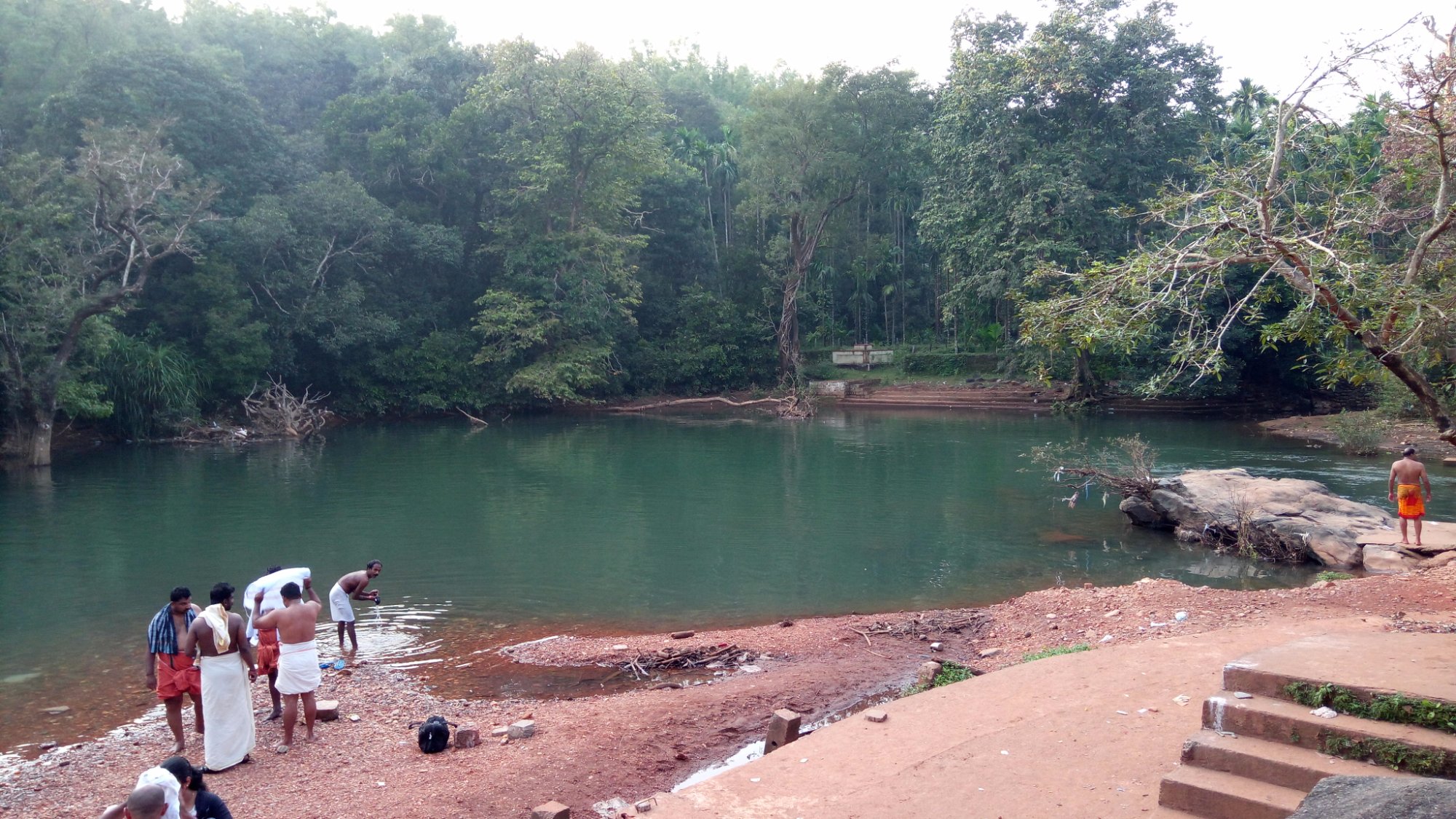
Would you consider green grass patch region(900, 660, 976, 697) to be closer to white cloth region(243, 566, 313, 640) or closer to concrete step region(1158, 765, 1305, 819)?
concrete step region(1158, 765, 1305, 819)

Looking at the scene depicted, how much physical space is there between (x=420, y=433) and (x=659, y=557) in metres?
22.0

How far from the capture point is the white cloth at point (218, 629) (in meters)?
7.14

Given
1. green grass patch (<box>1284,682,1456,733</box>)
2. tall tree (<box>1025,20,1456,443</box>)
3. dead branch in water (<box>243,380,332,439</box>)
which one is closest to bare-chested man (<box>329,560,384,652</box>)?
tall tree (<box>1025,20,1456,443</box>)

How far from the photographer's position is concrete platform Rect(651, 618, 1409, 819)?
5.35m

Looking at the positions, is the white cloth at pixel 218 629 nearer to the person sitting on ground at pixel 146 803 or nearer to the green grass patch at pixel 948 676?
the person sitting on ground at pixel 146 803

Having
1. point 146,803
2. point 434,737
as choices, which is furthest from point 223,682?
point 146,803

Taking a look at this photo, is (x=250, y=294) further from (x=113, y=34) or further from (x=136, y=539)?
(x=136, y=539)

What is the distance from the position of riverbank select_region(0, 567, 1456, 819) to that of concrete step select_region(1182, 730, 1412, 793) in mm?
1753

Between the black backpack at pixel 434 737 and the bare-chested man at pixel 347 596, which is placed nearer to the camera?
the black backpack at pixel 434 737

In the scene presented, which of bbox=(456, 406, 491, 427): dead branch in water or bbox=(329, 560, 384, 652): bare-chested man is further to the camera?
bbox=(456, 406, 491, 427): dead branch in water

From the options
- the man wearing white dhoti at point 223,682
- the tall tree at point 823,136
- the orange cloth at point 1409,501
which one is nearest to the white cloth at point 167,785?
the man wearing white dhoti at point 223,682

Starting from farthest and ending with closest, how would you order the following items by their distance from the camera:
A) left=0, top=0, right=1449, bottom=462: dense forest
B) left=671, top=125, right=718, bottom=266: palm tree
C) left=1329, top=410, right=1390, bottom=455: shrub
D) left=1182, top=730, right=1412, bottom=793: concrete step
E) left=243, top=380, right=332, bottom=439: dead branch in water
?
1. left=671, top=125, right=718, bottom=266: palm tree
2. left=243, top=380, right=332, bottom=439: dead branch in water
3. left=0, top=0, right=1449, bottom=462: dense forest
4. left=1329, top=410, right=1390, bottom=455: shrub
5. left=1182, top=730, right=1412, bottom=793: concrete step

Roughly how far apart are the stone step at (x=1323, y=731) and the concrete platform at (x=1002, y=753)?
1.52 feet

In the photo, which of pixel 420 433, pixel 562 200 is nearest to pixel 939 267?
pixel 562 200
